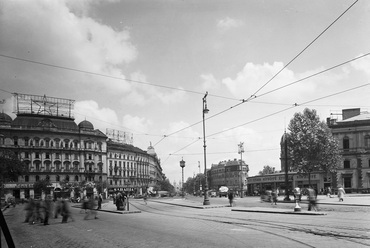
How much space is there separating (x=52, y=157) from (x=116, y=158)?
3755 cm

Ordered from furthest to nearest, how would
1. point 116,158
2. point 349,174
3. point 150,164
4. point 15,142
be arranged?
point 150,164, point 116,158, point 349,174, point 15,142

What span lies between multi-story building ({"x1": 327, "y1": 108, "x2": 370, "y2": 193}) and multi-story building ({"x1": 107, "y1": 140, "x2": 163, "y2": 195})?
52.7 meters

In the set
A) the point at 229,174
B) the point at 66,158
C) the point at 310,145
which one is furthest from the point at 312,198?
the point at 229,174

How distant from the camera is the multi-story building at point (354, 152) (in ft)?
197

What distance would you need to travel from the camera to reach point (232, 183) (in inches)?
6063

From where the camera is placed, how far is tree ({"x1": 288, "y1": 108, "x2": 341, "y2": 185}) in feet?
148

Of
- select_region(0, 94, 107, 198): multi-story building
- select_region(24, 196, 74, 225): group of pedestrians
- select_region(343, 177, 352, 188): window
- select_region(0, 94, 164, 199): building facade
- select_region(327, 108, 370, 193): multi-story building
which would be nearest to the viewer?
select_region(24, 196, 74, 225): group of pedestrians

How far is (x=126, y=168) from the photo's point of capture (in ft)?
350

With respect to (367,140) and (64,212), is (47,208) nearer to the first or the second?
(64,212)

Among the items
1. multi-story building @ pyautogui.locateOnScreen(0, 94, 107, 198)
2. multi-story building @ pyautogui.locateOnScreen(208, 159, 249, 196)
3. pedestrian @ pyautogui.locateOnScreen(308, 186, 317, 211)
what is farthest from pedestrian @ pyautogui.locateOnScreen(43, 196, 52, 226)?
multi-story building @ pyautogui.locateOnScreen(208, 159, 249, 196)

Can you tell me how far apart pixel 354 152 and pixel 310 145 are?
2197 centimetres

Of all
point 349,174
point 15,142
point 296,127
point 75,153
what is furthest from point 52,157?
point 349,174

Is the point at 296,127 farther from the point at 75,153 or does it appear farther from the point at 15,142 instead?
the point at 75,153

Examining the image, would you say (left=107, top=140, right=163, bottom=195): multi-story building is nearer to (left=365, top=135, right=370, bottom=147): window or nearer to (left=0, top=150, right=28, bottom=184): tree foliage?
(left=0, top=150, right=28, bottom=184): tree foliage
